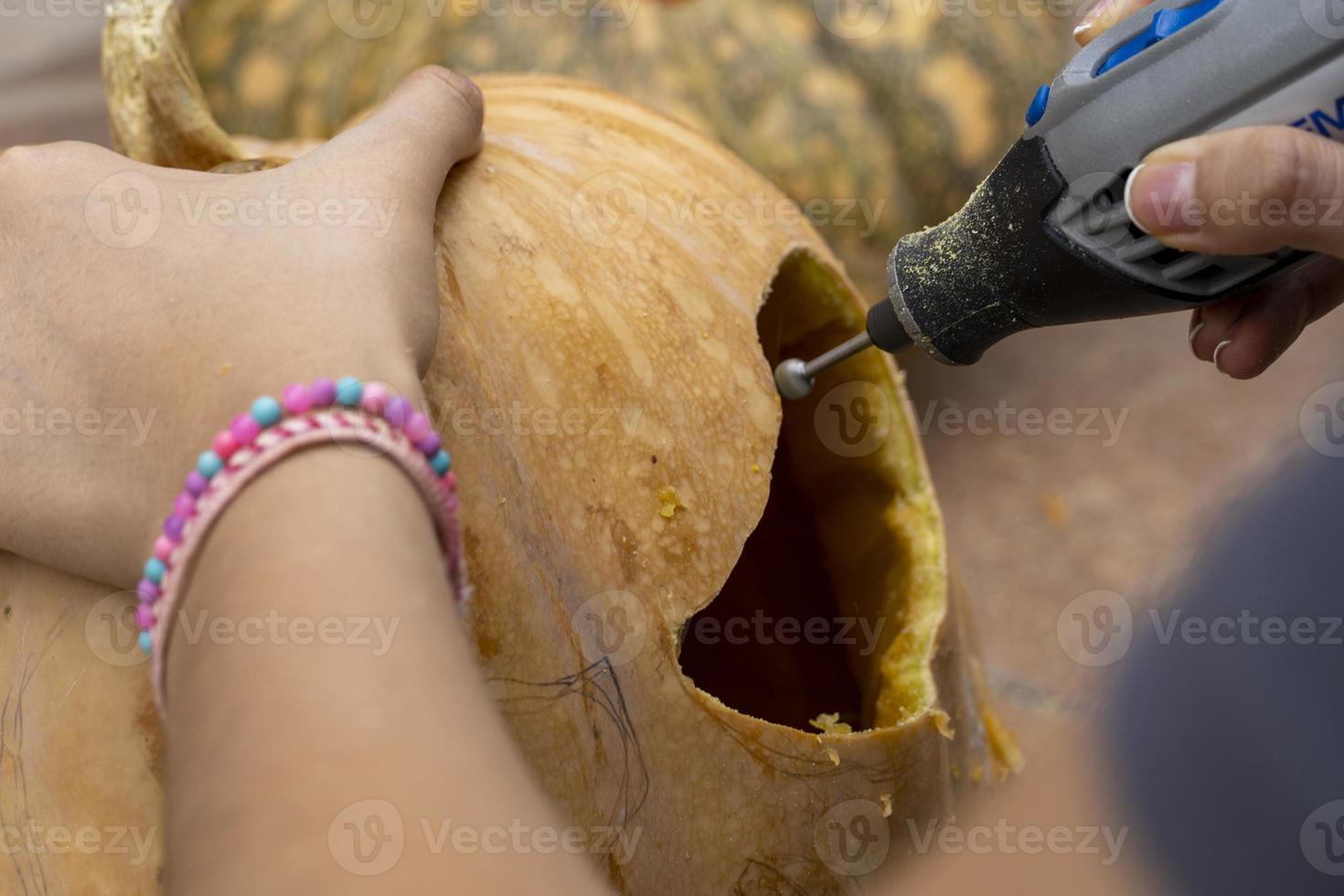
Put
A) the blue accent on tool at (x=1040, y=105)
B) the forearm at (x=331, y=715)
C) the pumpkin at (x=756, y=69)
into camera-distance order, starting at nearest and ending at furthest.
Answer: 1. the forearm at (x=331, y=715)
2. the blue accent on tool at (x=1040, y=105)
3. the pumpkin at (x=756, y=69)

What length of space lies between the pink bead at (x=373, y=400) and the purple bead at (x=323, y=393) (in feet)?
0.04

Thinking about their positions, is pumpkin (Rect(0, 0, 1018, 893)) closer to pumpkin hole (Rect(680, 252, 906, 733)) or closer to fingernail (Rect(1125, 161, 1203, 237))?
pumpkin hole (Rect(680, 252, 906, 733))

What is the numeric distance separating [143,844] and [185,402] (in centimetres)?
30

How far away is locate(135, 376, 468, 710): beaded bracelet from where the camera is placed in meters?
0.51

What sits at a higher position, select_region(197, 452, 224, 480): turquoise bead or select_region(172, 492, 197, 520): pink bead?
select_region(197, 452, 224, 480): turquoise bead

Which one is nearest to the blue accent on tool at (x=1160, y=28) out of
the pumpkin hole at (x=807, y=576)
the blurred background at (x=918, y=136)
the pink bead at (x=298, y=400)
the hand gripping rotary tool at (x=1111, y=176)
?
the hand gripping rotary tool at (x=1111, y=176)

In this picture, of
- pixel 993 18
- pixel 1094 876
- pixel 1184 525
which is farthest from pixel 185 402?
pixel 1184 525

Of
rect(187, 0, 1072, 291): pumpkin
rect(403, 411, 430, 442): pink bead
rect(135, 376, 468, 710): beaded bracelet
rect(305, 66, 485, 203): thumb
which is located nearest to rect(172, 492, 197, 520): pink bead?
rect(135, 376, 468, 710): beaded bracelet

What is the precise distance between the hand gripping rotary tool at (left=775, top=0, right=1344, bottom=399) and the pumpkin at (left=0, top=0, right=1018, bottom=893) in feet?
0.56

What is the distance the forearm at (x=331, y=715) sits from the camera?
1.47 ft

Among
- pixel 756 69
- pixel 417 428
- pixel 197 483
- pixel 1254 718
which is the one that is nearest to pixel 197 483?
pixel 197 483

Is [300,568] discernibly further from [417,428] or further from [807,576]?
[807,576]

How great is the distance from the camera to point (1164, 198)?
0.62 meters

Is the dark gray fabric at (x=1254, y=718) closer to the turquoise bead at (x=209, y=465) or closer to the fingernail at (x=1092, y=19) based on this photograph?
the fingernail at (x=1092, y=19)
